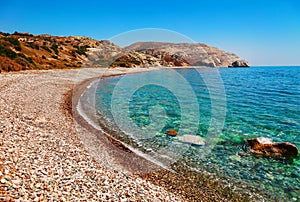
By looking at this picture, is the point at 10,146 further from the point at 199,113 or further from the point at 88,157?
the point at 199,113

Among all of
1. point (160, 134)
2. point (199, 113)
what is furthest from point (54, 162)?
point (199, 113)

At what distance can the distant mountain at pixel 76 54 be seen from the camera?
1483 inches

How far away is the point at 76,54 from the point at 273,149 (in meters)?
80.3

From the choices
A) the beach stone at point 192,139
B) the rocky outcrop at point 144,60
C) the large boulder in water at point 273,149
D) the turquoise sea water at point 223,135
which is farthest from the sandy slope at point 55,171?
the rocky outcrop at point 144,60

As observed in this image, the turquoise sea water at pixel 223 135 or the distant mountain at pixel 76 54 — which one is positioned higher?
the distant mountain at pixel 76 54

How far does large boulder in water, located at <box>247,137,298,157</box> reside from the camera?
1179 centimetres

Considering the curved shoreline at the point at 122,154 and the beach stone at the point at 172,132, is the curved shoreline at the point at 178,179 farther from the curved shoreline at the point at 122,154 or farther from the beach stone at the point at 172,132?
the beach stone at the point at 172,132

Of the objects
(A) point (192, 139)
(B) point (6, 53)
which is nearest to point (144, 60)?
(B) point (6, 53)

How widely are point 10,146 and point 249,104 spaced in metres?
26.2

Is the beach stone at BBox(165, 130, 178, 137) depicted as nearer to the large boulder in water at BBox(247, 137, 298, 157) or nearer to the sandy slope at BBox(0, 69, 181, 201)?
the large boulder in water at BBox(247, 137, 298, 157)

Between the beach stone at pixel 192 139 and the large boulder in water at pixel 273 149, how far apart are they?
9.93 ft

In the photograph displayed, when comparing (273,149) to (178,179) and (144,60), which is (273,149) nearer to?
(178,179)

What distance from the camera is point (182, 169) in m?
9.94

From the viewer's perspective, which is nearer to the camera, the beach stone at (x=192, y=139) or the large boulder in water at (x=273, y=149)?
the large boulder in water at (x=273, y=149)
